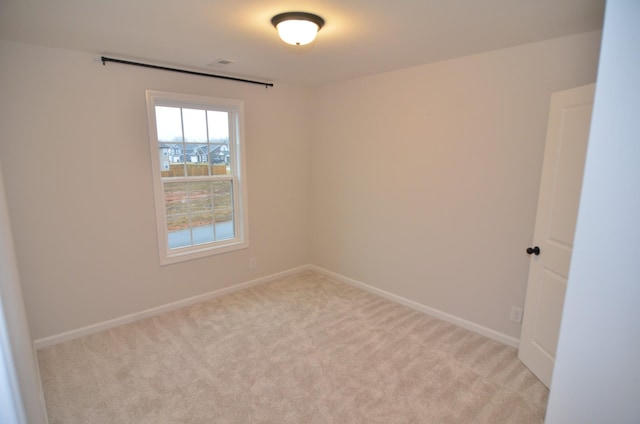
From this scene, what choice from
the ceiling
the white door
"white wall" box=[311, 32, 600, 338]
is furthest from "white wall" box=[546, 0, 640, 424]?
"white wall" box=[311, 32, 600, 338]

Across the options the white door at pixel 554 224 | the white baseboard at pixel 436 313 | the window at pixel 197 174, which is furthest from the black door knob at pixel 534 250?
the window at pixel 197 174

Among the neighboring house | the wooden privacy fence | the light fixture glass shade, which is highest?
the light fixture glass shade

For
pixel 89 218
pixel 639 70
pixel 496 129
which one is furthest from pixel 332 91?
pixel 639 70

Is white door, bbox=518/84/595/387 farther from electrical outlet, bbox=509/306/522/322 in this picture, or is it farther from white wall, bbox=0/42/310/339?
white wall, bbox=0/42/310/339

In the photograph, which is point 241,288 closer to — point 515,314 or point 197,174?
point 197,174

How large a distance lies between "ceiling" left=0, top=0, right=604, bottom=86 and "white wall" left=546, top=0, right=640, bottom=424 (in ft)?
3.53

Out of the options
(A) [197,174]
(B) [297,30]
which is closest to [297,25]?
(B) [297,30]

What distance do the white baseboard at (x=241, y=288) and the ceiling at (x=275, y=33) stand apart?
2360 millimetres

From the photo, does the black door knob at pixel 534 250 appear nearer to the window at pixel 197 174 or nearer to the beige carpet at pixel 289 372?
the beige carpet at pixel 289 372

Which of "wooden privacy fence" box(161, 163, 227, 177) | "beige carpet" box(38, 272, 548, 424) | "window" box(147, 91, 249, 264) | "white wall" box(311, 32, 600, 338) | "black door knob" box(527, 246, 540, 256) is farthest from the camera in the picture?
"wooden privacy fence" box(161, 163, 227, 177)

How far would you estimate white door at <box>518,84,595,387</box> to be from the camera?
2.06 metres

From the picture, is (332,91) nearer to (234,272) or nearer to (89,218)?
(234,272)

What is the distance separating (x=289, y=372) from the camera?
2422 mm

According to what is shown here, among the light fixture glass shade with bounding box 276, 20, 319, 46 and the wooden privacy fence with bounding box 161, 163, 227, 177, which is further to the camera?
the wooden privacy fence with bounding box 161, 163, 227, 177
